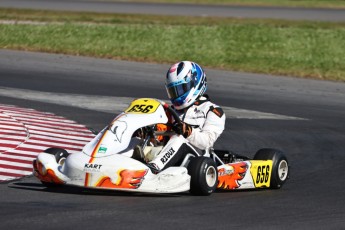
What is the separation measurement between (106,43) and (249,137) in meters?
12.7

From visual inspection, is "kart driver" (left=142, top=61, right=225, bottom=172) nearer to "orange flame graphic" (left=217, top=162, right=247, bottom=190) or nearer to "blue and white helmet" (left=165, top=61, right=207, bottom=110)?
"blue and white helmet" (left=165, top=61, right=207, bottom=110)

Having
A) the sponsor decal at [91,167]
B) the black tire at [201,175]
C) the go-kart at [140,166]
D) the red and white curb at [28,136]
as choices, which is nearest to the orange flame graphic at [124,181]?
the go-kart at [140,166]

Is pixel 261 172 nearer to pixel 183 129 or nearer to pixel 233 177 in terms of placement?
pixel 233 177

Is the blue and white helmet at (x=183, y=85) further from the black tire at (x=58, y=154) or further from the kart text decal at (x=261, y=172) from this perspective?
the black tire at (x=58, y=154)

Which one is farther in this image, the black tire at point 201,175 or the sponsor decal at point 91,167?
the black tire at point 201,175

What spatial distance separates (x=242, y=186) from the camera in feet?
33.6

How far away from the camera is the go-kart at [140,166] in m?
9.25

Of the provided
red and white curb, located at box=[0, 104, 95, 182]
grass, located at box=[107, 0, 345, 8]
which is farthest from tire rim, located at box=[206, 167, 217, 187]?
grass, located at box=[107, 0, 345, 8]

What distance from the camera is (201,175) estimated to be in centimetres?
945

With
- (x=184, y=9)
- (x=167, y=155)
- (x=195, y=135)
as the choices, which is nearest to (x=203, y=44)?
(x=184, y=9)

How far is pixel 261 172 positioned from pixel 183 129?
107cm

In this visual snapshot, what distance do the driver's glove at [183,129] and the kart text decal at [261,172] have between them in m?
0.85

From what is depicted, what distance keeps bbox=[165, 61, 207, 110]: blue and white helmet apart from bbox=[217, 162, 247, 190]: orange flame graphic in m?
0.86

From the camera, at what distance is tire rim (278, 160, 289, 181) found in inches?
417
